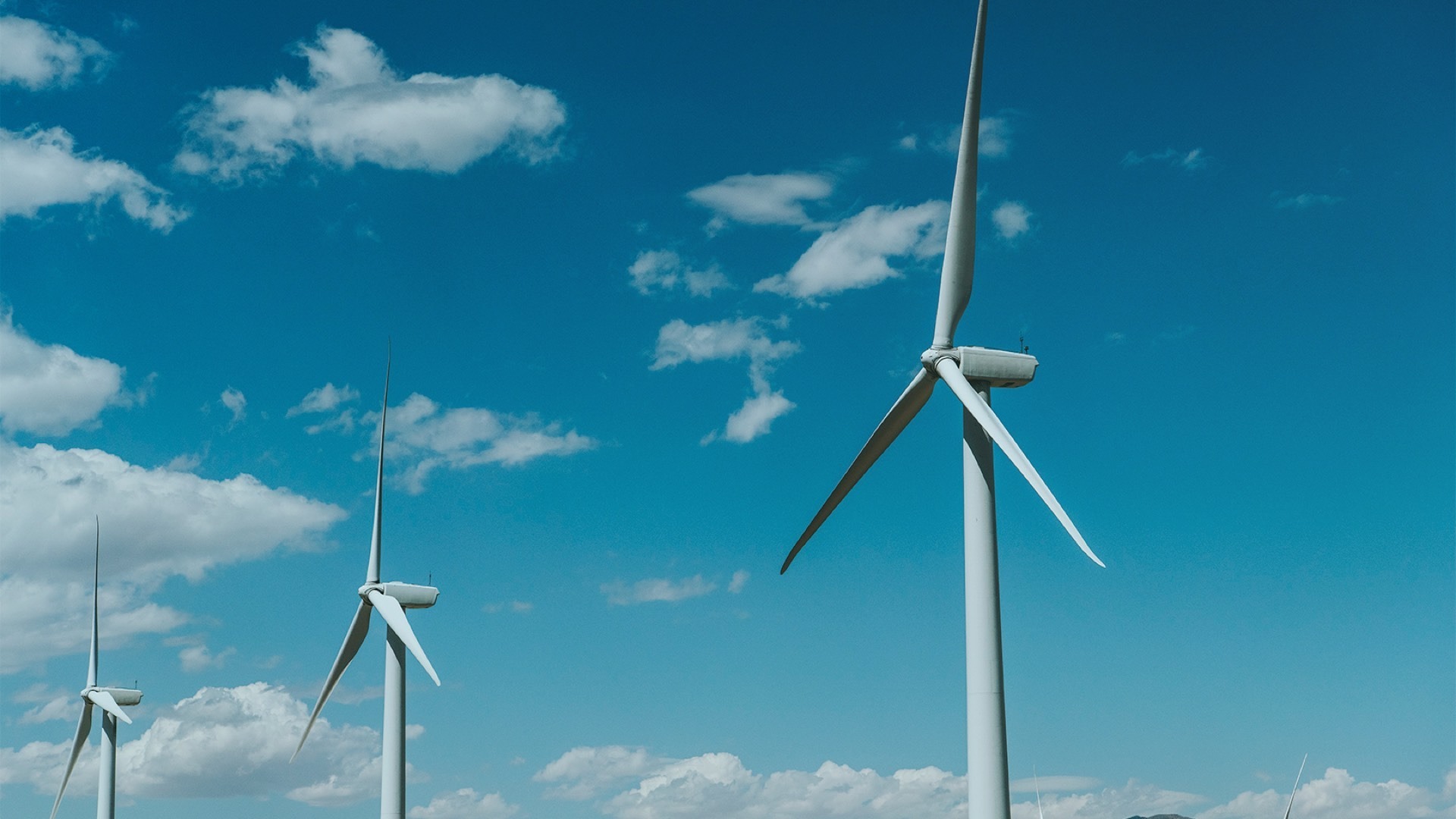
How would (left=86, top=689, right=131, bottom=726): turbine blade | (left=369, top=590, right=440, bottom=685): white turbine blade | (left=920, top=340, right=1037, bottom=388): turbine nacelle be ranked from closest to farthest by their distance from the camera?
(left=920, top=340, right=1037, bottom=388): turbine nacelle, (left=369, top=590, right=440, bottom=685): white turbine blade, (left=86, top=689, right=131, bottom=726): turbine blade

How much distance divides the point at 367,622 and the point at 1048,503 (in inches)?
1617

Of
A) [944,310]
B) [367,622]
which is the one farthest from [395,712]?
[944,310]

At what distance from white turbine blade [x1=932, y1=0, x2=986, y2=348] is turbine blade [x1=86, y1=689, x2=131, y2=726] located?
65259mm

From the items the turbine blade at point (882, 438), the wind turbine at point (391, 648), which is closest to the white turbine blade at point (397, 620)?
the wind turbine at point (391, 648)

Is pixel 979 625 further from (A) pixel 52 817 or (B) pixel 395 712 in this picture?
(A) pixel 52 817

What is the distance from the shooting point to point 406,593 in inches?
2694

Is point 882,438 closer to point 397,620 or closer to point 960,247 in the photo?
point 960,247

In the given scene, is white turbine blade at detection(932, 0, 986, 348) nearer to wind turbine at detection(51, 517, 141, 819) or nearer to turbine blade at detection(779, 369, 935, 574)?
turbine blade at detection(779, 369, 935, 574)

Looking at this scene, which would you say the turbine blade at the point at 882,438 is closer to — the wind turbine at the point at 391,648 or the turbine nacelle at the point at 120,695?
the wind turbine at the point at 391,648

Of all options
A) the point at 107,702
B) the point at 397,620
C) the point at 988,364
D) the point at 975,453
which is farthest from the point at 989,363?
the point at 107,702

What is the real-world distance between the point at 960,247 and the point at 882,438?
6.46m

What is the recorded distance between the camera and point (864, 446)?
46.3 meters

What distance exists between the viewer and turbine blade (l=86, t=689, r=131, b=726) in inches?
3509

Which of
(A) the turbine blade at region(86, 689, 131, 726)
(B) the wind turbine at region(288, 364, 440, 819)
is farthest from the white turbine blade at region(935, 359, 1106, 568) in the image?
(A) the turbine blade at region(86, 689, 131, 726)
